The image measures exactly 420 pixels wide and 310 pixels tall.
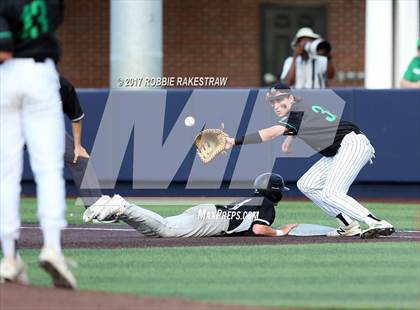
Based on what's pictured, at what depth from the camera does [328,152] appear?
37.8 ft

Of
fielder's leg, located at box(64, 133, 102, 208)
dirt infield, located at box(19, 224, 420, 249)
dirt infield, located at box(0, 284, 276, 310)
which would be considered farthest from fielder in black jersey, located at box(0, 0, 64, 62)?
fielder's leg, located at box(64, 133, 102, 208)

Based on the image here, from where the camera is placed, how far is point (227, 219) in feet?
37.4

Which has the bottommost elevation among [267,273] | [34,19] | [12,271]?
[267,273]

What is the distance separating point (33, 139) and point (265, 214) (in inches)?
156

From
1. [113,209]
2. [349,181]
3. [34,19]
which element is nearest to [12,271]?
[34,19]

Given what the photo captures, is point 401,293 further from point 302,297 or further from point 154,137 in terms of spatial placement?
point 154,137

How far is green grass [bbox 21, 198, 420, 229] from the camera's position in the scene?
13156mm

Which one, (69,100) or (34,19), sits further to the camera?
(69,100)

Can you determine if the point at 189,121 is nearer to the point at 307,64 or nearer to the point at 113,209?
the point at 307,64

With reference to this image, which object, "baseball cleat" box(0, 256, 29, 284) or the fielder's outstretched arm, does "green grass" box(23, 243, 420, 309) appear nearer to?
"baseball cleat" box(0, 256, 29, 284)

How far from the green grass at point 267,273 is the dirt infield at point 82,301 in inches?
12.0

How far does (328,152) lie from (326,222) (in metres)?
1.73
